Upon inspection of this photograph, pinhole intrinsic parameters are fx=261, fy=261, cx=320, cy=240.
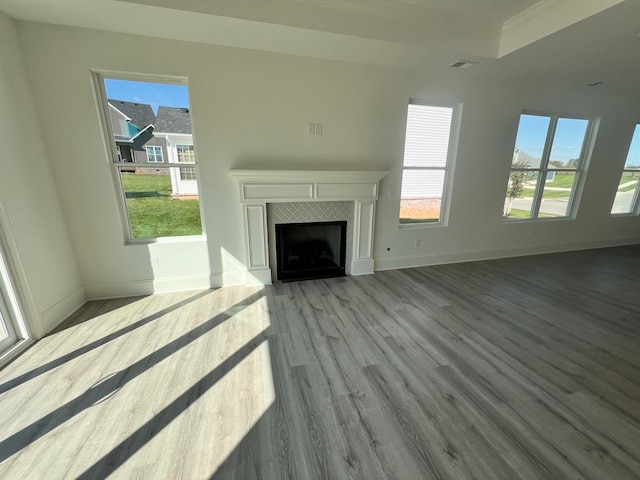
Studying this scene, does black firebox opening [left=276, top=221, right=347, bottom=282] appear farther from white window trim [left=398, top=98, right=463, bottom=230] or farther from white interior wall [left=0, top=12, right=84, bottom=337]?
white interior wall [left=0, top=12, right=84, bottom=337]

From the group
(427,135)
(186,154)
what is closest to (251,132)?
(186,154)

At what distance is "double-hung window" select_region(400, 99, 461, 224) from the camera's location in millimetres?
3592

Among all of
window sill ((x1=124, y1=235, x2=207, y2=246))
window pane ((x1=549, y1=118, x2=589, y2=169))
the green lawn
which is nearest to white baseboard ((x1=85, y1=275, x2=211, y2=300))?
window sill ((x1=124, y1=235, x2=207, y2=246))

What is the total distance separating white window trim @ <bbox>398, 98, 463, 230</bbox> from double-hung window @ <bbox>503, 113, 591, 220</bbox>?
1155 millimetres

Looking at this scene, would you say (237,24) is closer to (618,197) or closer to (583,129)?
(583,129)

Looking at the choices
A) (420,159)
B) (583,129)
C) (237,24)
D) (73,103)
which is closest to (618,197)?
(583,129)

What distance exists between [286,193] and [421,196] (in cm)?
205

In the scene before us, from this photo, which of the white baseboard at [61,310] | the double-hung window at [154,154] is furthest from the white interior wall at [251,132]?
the double-hung window at [154,154]

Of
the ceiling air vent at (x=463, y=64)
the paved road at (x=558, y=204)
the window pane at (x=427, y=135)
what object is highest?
the ceiling air vent at (x=463, y=64)

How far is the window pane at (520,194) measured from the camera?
4.26 metres

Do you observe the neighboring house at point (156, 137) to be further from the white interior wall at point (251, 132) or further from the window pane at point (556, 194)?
the window pane at point (556, 194)

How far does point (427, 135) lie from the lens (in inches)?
144

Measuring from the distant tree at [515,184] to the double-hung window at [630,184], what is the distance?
231 cm

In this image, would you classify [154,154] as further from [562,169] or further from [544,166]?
[562,169]
